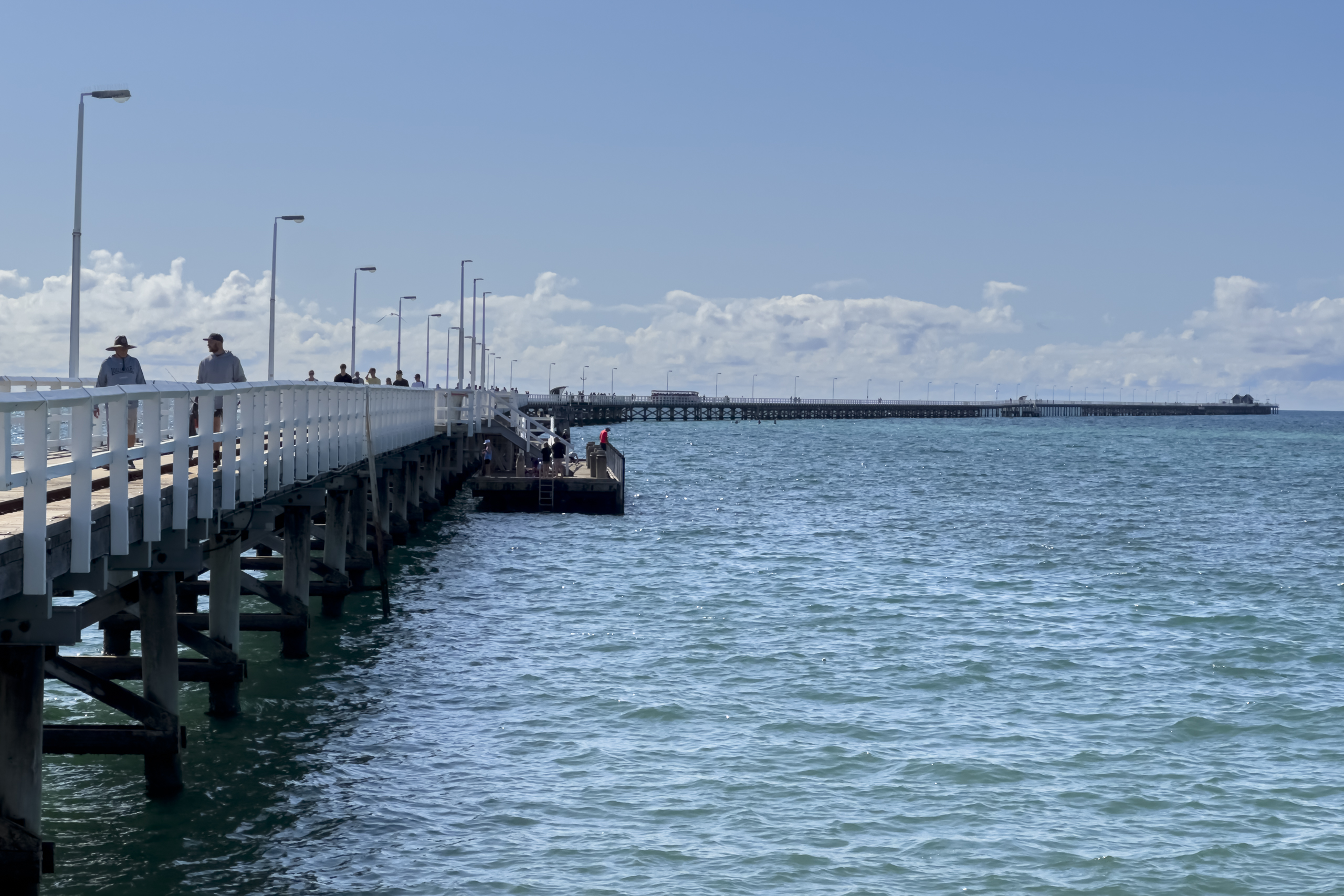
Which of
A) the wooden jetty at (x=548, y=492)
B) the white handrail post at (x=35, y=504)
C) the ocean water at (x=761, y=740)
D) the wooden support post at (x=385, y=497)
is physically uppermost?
the white handrail post at (x=35, y=504)

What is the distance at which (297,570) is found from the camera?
67.4ft

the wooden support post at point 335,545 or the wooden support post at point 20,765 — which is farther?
the wooden support post at point 335,545

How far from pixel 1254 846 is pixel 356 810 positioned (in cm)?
888

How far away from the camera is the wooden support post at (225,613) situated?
54.4 feet

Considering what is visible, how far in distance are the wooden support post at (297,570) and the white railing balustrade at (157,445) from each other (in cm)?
90

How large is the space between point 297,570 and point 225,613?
3.79m

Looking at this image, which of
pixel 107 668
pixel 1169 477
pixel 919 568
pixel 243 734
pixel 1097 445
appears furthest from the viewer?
pixel 1097 445

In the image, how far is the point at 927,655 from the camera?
2280cm

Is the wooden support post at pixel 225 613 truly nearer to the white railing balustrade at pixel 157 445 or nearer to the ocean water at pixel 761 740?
→ the ocean water at pixel 761 740

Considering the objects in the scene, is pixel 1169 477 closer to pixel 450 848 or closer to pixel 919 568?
pixel 919 568

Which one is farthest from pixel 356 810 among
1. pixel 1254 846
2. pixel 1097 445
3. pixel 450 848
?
pixel 1097 445

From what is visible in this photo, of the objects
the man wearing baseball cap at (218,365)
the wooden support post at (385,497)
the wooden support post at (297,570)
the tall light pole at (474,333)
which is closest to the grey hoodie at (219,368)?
the man wearing baseball cap at (218,365)

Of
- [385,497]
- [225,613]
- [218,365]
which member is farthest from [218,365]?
[385,497]

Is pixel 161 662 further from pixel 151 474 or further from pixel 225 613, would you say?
pixel 225 613
